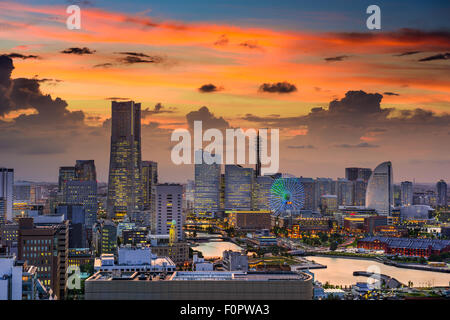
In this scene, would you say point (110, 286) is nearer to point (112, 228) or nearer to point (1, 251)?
point (1, 251)

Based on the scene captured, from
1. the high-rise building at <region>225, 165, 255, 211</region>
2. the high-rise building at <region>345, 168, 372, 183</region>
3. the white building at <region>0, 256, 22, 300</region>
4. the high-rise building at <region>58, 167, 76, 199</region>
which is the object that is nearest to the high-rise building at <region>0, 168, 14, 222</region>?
the high-rise building at <region>58, 167, 76, 199</region>

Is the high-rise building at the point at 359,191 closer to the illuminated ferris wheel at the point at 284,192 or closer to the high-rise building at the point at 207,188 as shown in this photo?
the high-rise building at the point at 207,188

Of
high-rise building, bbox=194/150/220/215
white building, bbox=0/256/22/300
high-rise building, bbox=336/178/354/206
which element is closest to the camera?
white building, bbox=0/256/22/300

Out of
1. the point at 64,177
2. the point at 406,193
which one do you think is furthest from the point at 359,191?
the point at 64,177

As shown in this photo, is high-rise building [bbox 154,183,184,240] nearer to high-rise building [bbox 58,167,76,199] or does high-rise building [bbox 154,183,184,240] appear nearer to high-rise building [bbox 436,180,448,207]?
high-rise building [bbox 58,167,76,199]

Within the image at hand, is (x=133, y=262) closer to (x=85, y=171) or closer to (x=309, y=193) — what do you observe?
(x=85, y=171)

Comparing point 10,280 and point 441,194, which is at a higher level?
point 441,194
